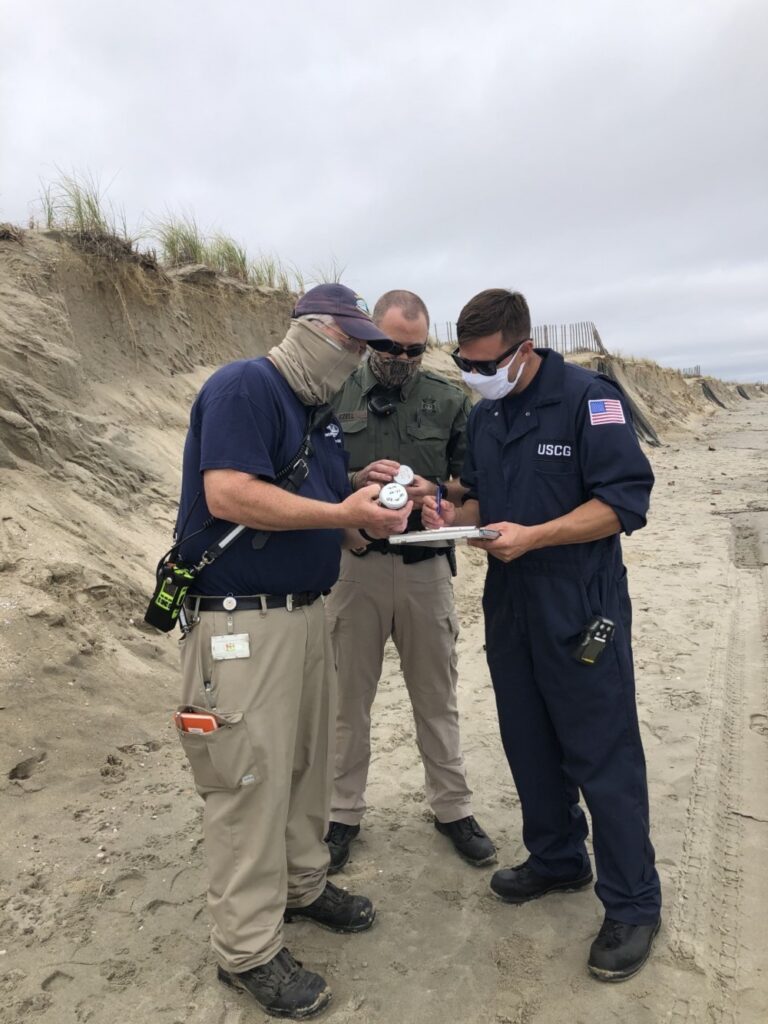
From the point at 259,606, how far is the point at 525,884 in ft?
5.57

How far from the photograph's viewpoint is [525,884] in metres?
3.03

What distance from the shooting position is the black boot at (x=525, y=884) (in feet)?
9.91

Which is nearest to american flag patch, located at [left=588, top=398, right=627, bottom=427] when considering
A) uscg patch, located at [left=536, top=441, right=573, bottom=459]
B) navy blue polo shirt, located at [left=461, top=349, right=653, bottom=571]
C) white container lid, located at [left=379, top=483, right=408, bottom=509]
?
navy blue polo shirt, located at [left=461, top=349, right=653, bottom=571]

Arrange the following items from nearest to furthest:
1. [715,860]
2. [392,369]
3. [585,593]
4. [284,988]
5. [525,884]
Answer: [284,988]
[585,593]
[525,884]
[715,860]
[392,369]

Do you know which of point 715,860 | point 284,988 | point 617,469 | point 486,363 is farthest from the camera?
point 715,860

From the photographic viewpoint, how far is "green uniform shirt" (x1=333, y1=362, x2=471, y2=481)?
3551mm

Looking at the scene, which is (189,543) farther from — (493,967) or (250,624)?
(493,967)

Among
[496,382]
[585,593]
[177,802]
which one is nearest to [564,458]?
[496,382]

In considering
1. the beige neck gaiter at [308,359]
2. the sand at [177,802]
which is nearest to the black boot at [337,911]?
the sand at [177,802]

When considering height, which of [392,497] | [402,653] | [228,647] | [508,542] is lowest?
[402,653]

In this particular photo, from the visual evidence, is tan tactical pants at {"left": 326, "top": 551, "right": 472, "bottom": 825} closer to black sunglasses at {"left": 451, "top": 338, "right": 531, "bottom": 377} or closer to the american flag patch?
black sunglasses at {"left": 451, "top": 338, "right": 531, "bottom": 377}

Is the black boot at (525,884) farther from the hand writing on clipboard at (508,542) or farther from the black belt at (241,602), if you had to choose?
the black belt at (241,602)

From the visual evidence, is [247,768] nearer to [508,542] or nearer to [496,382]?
[508,542]

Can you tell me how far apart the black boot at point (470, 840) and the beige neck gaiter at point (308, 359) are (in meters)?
2.16
